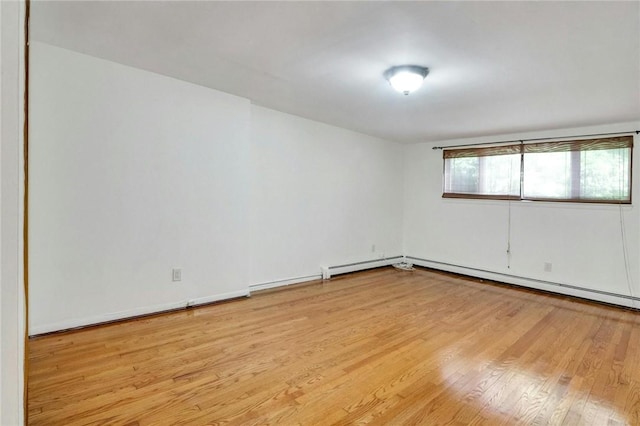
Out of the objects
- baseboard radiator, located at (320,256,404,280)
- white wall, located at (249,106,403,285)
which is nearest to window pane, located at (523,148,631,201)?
white wall, located at (249,106,403,285)

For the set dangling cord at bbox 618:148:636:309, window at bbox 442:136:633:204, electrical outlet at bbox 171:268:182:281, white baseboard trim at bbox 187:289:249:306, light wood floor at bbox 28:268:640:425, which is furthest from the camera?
window at bbox 442:136:633:204

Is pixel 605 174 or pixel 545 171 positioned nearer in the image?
pixel 605 174

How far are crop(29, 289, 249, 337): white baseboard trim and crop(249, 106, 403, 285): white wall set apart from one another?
24.8 inches

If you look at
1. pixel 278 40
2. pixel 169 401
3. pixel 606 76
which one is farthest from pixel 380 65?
pixel 169 401

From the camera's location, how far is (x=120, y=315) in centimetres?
304

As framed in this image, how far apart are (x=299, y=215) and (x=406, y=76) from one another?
8.08ft

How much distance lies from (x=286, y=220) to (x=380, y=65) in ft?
7.91

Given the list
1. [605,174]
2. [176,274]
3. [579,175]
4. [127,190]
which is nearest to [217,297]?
[176,274]

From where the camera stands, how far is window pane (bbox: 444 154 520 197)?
4972 mm

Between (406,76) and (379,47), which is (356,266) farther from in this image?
(379,47)

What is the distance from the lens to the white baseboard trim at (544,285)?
405cm
